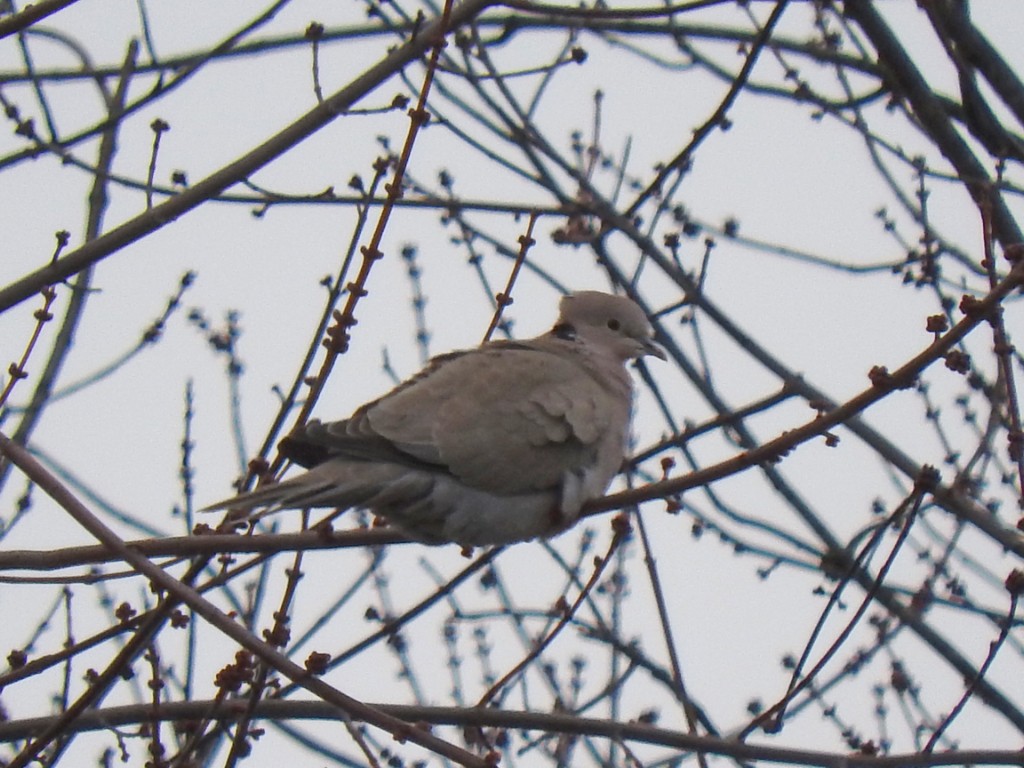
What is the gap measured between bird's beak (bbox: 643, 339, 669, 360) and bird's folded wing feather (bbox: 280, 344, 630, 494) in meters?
0.60

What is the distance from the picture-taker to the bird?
3.59 metres

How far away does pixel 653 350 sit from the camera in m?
5.08

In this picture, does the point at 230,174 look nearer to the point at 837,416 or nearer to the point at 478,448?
the point at 478,448

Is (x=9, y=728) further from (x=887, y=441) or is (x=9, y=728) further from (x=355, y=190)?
(x=887, y=441)

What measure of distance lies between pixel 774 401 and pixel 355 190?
1278mm

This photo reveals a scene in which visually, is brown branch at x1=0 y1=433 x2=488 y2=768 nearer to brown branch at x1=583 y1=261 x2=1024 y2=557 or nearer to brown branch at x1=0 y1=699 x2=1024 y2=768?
brown branch at x1=0 y1=699 x2=1024 y2=768

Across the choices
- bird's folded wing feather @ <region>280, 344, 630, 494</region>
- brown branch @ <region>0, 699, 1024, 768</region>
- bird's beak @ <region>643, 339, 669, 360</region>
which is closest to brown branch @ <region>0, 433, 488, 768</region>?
brown branch @ <region>0, 699, 1024, 768</region>

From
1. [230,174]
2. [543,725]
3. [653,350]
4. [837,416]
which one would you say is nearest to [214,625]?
[543,725]

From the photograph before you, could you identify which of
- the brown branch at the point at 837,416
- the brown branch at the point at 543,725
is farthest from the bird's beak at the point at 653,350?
the brown branch at the point at 543,725

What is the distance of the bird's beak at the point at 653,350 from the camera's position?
5.07m

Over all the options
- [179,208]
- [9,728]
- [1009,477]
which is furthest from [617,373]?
[9,728]

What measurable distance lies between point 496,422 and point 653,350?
3.88 ft

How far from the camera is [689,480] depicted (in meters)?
3.07

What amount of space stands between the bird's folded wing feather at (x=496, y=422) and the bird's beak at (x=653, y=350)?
60 centimetres
